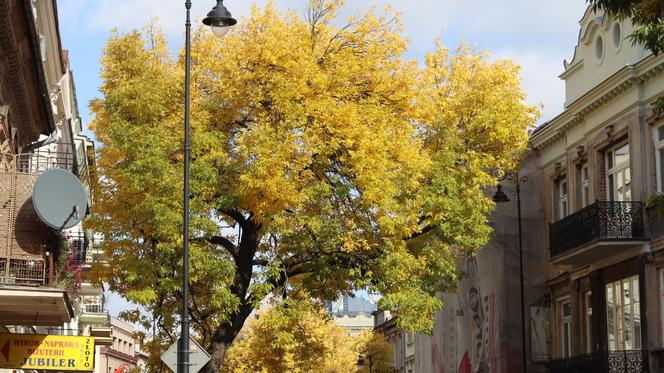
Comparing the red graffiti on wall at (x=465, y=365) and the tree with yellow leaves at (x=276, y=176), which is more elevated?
the tree with yellow leaves at (x=276, y=176)

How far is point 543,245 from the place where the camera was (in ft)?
134

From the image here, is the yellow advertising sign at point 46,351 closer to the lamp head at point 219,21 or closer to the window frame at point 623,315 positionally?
the lamp head at point 219,21

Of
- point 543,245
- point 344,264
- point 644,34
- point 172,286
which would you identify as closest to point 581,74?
point 543,245

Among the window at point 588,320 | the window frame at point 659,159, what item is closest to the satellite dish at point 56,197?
the window frame at point 659,159

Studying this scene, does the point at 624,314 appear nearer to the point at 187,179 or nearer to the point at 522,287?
the point at 522,287

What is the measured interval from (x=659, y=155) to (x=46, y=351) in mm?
17708

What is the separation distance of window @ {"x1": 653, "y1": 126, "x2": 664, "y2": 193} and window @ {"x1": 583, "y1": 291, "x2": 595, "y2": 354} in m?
5.35

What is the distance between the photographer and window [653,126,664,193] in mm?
31619

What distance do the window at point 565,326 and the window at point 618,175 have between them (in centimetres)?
487

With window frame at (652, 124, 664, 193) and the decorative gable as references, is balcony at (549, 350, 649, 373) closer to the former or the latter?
window frame at (652, 124, 664, 193)

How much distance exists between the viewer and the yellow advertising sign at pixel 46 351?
68.8ft

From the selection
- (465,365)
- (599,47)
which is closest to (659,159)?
(599,47)

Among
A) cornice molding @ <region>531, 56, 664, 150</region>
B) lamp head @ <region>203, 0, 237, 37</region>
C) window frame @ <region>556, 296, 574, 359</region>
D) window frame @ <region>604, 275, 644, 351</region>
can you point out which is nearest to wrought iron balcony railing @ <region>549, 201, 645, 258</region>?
window frame @ <region>604, 275, 644, 351</region>

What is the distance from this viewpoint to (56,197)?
755 inches
